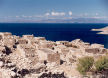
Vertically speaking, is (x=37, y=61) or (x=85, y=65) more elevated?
(x=37, y=61)

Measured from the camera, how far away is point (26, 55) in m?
18.9

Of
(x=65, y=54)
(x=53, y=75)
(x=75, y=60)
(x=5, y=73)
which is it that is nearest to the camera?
(x=5, y=73)

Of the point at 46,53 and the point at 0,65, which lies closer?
the point at 0,65

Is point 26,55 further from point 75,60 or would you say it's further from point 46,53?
point 75,60

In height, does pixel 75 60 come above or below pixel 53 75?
below

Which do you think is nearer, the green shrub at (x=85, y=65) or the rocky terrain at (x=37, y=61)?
the rocky terrain at (x=37, y=61)

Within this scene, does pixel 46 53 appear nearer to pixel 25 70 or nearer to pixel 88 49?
pixel 25 70

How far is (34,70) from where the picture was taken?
39.5ft

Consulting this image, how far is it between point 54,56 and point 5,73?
8877 mm

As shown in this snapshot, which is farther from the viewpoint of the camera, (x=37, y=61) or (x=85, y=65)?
(x=85, y=65)

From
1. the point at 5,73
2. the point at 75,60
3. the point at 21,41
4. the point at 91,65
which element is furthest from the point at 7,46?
the point at 5,73

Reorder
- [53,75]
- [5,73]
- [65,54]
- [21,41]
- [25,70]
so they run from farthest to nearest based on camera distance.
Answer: [21,41]
[65,54]
[25,70]
[53,75]
[5,73]

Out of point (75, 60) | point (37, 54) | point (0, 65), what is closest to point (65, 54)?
point (75, 60)

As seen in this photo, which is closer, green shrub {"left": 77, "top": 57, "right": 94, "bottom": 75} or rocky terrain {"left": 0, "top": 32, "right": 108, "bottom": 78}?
rocky terrain {"left": 0, "top": 32, "right": 108, "bottom": 78}
